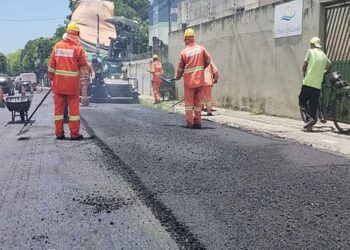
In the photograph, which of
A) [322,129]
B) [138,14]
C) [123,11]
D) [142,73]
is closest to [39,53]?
[123,11]

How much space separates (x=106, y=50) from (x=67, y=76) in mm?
16721

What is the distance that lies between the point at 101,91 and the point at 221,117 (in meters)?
8.01

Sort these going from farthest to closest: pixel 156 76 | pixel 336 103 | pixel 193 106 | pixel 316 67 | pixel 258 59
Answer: pixel 156 76 < pixel 258 59 < pixel 193 106 < pixel 336 103 < pixel 316 67

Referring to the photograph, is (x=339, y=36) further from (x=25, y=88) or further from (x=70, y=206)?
(x=25, y=88)

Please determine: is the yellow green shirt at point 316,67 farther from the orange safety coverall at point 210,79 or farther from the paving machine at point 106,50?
the paving machine at point 106,50

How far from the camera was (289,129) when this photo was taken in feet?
34.1

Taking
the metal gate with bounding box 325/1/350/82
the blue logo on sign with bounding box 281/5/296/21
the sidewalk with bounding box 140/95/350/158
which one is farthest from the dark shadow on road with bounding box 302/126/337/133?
the blue logo on sign with bounding box 281/5/296/21

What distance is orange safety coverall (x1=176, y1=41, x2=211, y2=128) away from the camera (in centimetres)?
1045

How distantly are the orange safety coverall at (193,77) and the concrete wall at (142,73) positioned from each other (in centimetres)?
1801

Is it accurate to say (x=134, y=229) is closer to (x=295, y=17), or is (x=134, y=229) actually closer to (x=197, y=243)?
(x=197, y=243)

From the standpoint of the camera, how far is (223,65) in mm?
16578

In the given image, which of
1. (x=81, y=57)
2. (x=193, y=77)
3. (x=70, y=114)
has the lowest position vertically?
(x=70, y=114)

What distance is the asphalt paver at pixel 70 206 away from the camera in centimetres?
392

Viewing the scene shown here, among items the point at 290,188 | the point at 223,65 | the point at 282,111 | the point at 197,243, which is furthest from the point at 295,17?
the point at 197,243
